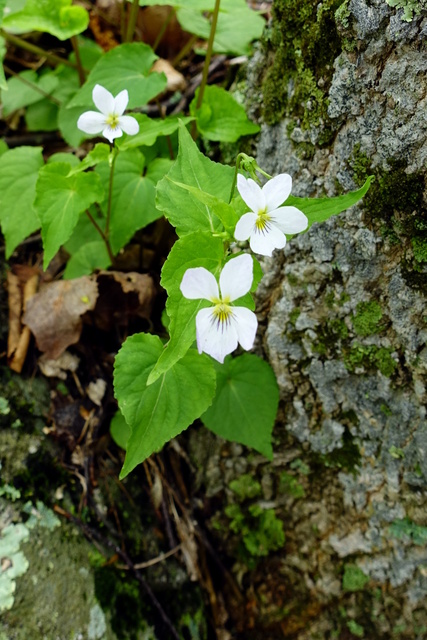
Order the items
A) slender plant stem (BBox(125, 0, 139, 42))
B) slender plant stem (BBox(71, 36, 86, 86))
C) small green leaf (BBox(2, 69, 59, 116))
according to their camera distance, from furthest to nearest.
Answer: small green leaf (BBox(2, 69, 59, 116))
slender plant stem (BBox(71, 36, 86, 86))
slender plant stem (BBox(125, 0, 139, 42))

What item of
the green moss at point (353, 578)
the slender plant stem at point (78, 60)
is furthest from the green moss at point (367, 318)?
the slender plant stem at point (78, 60)

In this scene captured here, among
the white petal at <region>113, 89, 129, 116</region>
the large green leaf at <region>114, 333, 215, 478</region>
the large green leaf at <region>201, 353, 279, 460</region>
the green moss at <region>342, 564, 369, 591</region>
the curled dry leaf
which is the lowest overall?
the green moss at <region>342, 564, 369, 591</region>

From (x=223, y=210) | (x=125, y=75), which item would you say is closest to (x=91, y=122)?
(x=125, y=75)

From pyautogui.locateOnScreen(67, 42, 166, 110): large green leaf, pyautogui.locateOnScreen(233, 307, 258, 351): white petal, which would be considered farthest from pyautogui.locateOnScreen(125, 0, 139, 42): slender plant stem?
pyautogui.locateOnScreen(233, 307, 258, 351): white petal

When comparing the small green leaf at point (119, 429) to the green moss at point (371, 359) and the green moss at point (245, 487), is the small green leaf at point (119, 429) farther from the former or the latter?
the green moss at point (371, 359)

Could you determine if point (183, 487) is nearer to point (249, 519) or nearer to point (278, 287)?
point (249, 519)

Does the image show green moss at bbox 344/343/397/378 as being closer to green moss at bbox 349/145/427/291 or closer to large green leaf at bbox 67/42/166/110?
green moss at bbox 349/145/427/291

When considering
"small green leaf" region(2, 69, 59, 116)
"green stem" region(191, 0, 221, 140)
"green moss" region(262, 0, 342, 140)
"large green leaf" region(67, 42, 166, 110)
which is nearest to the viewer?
"green moss" region(262, 0, 342, 140)
